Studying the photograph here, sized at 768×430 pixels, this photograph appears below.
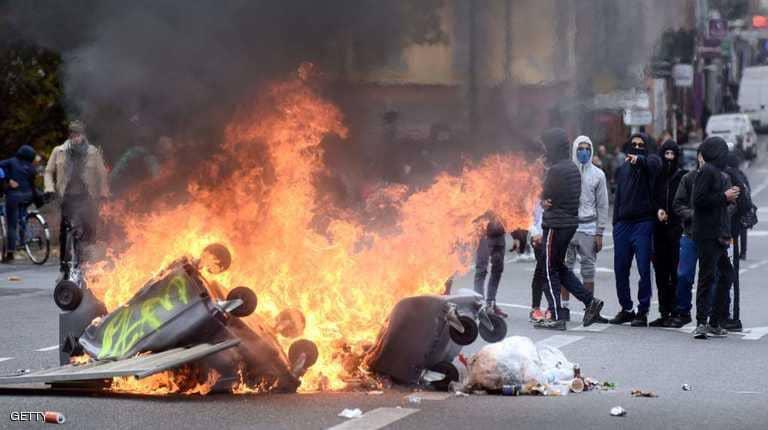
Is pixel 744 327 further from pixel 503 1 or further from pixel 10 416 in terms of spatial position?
pixel 10 416

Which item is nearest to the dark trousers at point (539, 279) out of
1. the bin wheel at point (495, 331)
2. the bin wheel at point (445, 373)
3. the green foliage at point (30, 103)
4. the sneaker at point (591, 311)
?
the sneaker at point (591, 311)

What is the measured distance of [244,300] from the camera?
30.7ft

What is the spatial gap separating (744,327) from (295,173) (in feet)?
17.9

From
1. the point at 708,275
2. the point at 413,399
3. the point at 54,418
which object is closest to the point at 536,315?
the point at 708,275

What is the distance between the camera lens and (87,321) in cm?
1004

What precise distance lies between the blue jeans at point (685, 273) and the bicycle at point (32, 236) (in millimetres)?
9646

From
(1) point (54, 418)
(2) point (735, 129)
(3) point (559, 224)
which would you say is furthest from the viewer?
(2) point (735, 129)

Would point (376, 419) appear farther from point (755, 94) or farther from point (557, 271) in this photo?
point (755, 94)

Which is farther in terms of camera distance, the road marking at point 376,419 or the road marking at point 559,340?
the road marking at point 559,340

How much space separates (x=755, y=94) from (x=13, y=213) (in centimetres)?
3795

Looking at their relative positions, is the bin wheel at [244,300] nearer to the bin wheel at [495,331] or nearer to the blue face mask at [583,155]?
the bin wheel at [495,331]

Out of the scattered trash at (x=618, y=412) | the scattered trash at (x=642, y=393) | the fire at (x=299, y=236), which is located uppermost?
the fire at (x=299, y=236)

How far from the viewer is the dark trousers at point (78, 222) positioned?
16.6 meters

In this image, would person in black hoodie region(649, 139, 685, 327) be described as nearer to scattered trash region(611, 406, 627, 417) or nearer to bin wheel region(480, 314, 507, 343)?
bin wheel region(480, 314, 507, 343)
